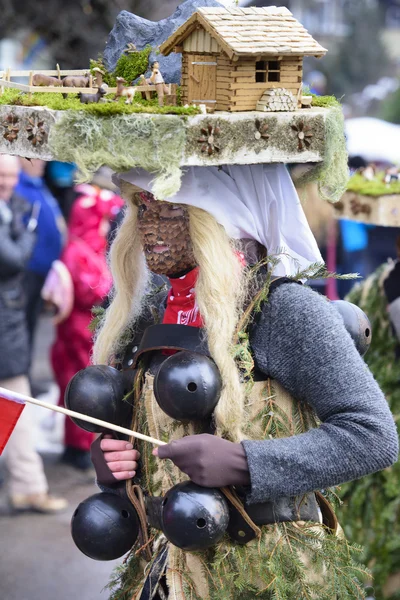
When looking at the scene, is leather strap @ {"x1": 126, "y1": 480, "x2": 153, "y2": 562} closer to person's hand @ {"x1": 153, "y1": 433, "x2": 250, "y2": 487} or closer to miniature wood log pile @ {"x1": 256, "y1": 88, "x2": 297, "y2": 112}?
person's hand @ {"x1": 153, "y1": 433, "x2": 250, "y2": 487}

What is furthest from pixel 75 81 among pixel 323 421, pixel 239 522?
pixel 239 522

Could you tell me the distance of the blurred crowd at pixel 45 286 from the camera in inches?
228

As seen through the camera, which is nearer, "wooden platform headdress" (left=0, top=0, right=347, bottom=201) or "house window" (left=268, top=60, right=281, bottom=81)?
"wooden platform headdress" (left=0, top=0, right=347, bottom=201)

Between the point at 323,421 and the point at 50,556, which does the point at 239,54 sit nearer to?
the point at 323,421

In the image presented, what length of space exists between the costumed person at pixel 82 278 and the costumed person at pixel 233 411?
3439 millimetres

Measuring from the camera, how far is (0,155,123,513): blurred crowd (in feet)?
19.0

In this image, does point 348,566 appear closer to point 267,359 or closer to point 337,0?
point 267,359

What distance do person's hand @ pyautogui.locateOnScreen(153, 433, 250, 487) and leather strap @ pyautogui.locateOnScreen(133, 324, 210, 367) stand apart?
0.85 ft

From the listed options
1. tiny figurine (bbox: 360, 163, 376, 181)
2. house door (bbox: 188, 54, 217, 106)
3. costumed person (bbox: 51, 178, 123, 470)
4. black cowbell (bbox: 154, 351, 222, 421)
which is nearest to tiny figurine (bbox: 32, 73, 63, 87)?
house door (bbox: 188, 54, 217, 106)

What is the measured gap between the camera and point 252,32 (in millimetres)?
2445

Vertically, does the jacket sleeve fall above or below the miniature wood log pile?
below

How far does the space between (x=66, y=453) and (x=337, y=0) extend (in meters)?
33.3

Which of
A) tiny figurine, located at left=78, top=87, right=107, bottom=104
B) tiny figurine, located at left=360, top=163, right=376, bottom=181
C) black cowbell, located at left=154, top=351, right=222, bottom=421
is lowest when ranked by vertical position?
black cowbell, located at left=154, top=351, right=222, bottom=421

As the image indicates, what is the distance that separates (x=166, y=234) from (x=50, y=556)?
11.2 ft
